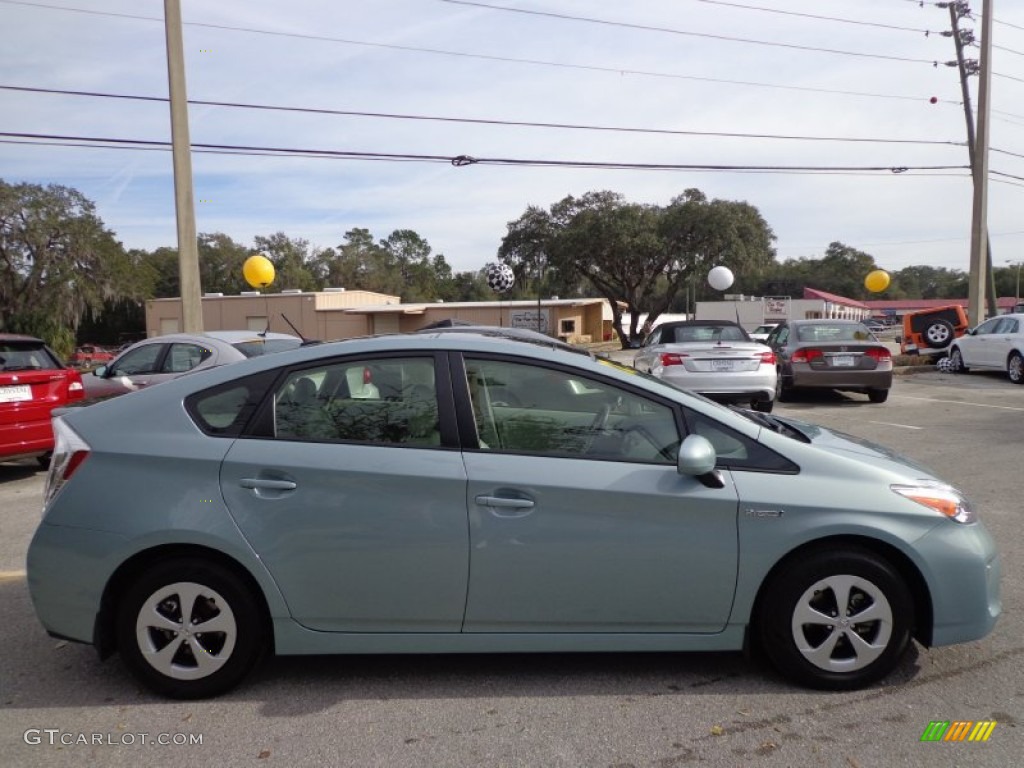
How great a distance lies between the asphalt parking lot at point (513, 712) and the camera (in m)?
2.93

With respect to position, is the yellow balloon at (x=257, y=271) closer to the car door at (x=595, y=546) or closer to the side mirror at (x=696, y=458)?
the car door at (x=595, y=546)

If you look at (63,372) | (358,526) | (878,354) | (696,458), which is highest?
(63,372)

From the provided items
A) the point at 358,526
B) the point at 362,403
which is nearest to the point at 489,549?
the point at 358,526

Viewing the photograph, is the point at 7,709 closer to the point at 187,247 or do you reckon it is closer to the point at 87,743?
the point at 87,743

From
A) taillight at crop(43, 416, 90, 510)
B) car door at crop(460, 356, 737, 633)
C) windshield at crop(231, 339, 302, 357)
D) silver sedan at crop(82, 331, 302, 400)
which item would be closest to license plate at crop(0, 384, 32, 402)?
→ silver sedan at crop(82, 331, 302, 400)

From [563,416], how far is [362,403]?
0.91 meters

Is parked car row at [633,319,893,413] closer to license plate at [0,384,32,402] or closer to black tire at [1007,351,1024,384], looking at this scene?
black tire at [1007,351,1024,384]

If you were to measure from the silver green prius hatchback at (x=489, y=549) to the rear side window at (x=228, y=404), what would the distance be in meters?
0.03

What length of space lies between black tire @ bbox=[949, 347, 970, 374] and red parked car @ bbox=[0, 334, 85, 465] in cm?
1886

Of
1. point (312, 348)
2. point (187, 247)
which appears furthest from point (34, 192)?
point (312, 348)

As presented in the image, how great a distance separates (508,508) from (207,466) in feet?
4.23

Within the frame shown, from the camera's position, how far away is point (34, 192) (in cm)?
4428

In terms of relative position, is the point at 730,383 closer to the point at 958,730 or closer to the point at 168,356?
the point at 168,356

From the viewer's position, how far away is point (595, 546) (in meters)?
3.26
